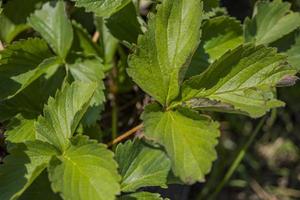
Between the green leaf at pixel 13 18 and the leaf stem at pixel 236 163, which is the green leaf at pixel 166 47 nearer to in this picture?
the green leaf at pixel 13 18

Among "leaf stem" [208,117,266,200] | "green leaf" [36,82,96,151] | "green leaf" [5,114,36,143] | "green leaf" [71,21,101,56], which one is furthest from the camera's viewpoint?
"leaf stem" [208,117,266,200]

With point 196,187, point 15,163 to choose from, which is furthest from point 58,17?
point 196,187

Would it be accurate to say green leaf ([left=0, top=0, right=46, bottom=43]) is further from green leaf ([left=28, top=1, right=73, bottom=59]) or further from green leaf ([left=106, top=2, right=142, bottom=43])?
green leaf ([left=106, top=2, right=142, bottom=43])

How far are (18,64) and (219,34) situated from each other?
54 cm

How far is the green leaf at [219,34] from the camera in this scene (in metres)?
1.55

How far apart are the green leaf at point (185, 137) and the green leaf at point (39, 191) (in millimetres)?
287

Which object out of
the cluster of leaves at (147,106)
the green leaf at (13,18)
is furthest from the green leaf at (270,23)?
the green leaf at (13,18)

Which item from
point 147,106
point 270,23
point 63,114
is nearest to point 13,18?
point 63,114

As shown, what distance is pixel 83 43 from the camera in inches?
66.7

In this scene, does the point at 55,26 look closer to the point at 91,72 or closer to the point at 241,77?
the point at 91,72

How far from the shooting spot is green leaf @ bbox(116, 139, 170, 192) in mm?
1336

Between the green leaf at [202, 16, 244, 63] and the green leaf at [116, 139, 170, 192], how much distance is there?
347 mm

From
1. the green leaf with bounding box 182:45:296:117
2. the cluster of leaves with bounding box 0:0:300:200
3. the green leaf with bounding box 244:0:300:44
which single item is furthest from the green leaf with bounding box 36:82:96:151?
the green leaf with bounding box 244:0:300:44

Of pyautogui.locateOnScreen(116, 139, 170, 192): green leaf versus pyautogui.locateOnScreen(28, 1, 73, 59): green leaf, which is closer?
pyautogui.locateOnScreen(116, 139, 170, 192): green leaf
